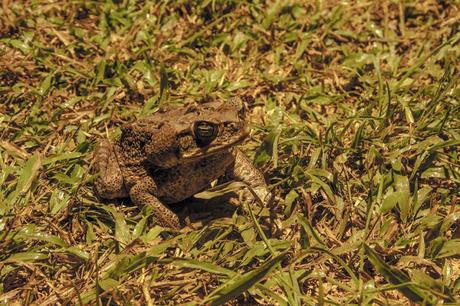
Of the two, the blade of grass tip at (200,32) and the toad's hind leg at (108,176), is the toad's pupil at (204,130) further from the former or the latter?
the blade of grass tip at (200,32)

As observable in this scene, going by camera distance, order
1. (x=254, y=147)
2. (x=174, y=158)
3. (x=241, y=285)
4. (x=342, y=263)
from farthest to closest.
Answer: (x=254, y=147) < (x=174, y=158) < (x=342, y=263) < (x=241, y=285)

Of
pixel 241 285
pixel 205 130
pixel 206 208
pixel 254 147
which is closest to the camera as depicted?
pixel 241 285

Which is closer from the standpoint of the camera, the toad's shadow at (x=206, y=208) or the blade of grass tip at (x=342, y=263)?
the blade of grass tip at (x=342, y=263)

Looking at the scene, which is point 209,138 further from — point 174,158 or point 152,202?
point 152,202

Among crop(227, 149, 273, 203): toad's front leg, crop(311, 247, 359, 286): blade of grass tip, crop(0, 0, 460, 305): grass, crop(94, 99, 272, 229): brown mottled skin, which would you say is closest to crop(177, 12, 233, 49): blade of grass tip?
crop(0, 0, 460, 305): grass

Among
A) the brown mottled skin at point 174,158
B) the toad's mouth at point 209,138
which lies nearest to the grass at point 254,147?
the brown mottled skin at point 174,158

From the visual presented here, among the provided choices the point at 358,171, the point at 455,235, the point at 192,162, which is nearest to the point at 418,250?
the point at 455,235

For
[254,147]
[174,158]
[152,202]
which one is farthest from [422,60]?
[152,202]
